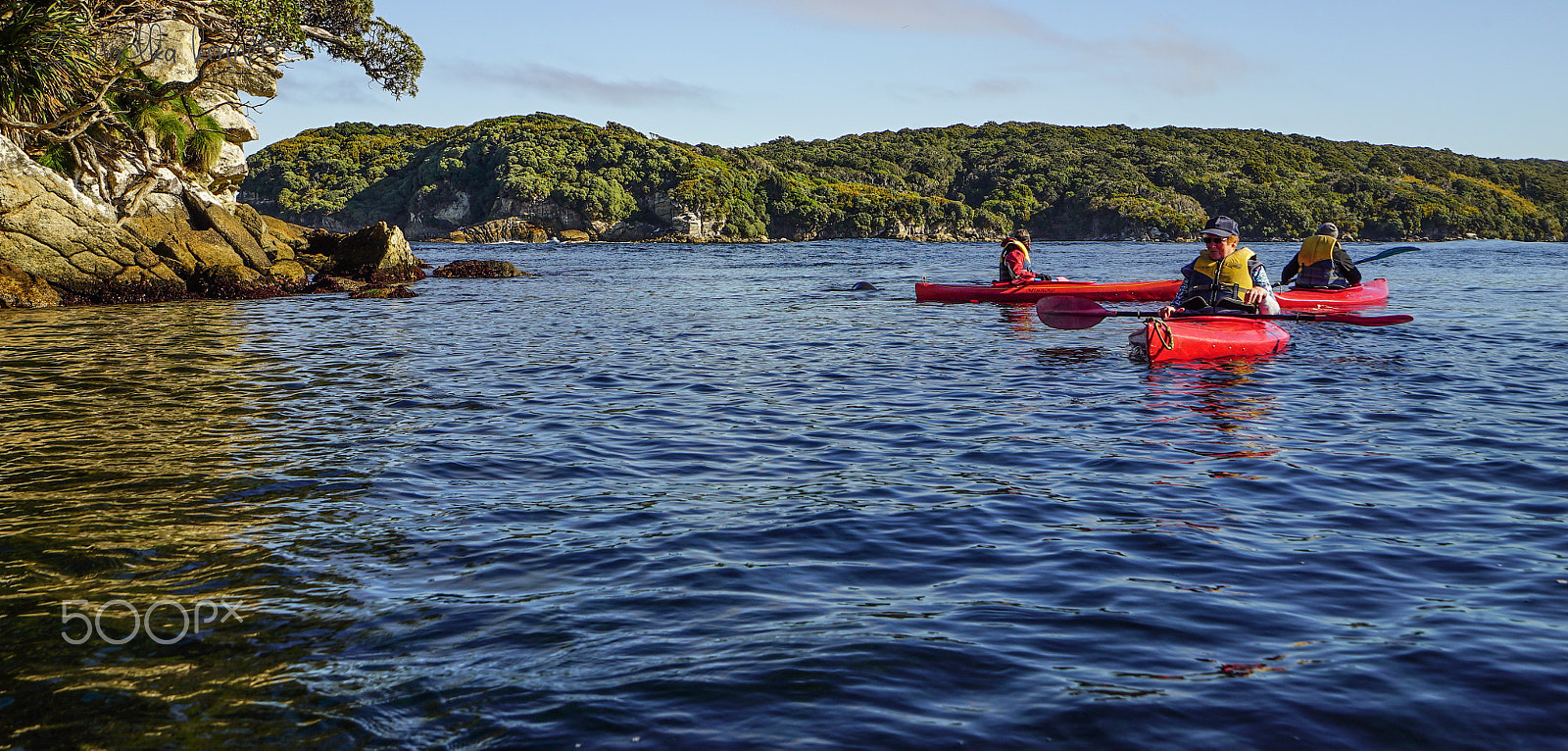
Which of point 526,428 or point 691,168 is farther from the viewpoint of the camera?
point 691,168

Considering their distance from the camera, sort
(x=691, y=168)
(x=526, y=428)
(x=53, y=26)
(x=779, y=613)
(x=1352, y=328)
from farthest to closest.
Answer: (x=691, y=168) → (x=53, y=26) → (x=1352, y=328) → (x=526, y=428) → (x=779, y=613)

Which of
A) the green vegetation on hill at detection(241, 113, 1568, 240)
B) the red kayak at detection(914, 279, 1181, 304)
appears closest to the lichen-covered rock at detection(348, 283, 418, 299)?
the red kayak at detection(914, 279, 1181, 304)

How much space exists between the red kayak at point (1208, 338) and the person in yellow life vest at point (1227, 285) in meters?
0.29

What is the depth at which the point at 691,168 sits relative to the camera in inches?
4483

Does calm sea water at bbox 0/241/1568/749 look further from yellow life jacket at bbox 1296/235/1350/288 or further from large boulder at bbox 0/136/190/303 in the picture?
large boulder at bbox 0/136/190/303

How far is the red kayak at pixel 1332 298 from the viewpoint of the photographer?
670 inches

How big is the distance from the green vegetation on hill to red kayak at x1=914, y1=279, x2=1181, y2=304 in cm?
8502

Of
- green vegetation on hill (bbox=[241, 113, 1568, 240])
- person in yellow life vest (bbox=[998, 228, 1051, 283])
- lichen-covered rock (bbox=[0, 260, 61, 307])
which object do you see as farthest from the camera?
green vegetation on hill (bbox=[241, 113, 1568, 240])

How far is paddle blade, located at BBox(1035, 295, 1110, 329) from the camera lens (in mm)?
14219

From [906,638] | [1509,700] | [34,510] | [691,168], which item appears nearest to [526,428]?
[34,510]

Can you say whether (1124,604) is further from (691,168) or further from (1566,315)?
(691,168)

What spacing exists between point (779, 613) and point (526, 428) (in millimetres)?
4913

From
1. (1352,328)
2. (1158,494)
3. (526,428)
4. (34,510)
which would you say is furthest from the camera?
(1352,328)

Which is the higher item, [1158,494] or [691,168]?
[691,168]
